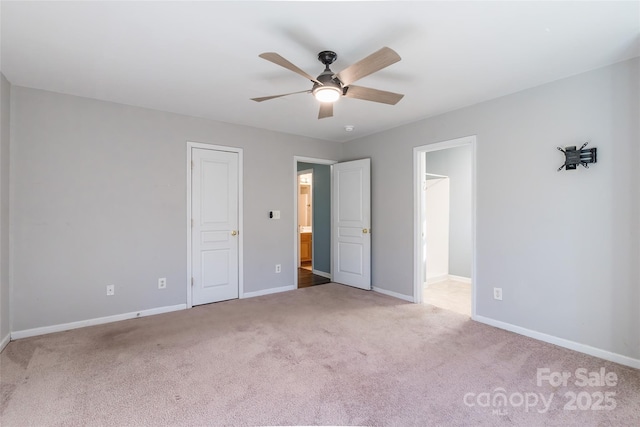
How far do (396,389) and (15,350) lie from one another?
330 cm

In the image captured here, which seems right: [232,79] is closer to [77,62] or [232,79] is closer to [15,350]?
[77,62]

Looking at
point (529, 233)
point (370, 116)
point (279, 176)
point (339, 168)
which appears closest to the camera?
point (529, 233)

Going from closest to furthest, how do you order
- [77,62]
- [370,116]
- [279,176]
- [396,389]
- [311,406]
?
[311,406], [396,389], [77,62], [370,116], [279,176]

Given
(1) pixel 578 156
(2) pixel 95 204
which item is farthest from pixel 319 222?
(1) pixel 578 156

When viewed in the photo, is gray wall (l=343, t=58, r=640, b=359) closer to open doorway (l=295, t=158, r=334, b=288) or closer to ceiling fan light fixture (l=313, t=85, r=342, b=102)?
ceiling fan light fixture (l=313, t=85, r=342, b=102)

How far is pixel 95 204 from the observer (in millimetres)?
3406

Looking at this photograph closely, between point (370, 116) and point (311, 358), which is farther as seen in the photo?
point (370, 116)

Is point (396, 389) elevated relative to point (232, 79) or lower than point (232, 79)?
lower

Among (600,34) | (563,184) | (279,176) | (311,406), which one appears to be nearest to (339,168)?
(279,176)

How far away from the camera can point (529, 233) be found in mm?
3094

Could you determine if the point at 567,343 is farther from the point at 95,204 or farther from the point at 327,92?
the point at 95,204

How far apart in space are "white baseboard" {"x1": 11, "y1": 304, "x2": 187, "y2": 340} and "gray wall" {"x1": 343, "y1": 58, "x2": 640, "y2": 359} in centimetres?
373

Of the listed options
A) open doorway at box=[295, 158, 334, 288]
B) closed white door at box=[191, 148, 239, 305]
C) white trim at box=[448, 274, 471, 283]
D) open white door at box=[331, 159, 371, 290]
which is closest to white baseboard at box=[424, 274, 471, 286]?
white trim at box=[448, 274, 471, 283]

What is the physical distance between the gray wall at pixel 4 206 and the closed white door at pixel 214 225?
1709 mm
